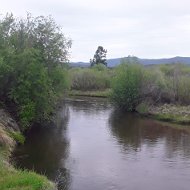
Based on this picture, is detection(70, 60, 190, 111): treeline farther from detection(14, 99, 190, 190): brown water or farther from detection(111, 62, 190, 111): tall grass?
detection(14, 99, 190, 190): brown water

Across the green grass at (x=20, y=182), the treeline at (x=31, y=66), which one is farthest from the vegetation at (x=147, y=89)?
the green grass at (x=20, y=182)

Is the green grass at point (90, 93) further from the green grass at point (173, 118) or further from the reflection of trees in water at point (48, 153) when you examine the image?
the reflection of trees in water at point (48, 153)

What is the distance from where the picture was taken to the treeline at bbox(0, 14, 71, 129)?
43.0 metres

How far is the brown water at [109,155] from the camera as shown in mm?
28625

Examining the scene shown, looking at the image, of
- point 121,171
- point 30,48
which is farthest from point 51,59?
point 121,171

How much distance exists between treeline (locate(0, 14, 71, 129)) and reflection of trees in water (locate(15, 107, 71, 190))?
2.02 metres

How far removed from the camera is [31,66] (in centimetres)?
4341

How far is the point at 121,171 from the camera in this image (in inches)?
1222

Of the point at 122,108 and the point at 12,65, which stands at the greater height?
the point at 12,65

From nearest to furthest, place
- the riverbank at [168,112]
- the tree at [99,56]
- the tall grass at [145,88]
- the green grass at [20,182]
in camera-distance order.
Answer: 1. the green grass at [20,182]
2. the riverbank at [168,112]
3. the tall grass at [145,88]
4. the tree at [99,56]

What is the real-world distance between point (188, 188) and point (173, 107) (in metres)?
40.3

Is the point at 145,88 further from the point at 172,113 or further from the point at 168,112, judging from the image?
the point at 172,113

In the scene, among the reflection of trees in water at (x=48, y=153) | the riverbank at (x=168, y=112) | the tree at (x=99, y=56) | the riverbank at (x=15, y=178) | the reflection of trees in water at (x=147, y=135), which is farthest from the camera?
the tree at (x=99, y=56)

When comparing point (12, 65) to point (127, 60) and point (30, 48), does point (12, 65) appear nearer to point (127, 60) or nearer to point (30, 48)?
point (30, 48)
